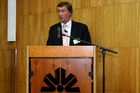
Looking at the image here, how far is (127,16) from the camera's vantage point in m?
3.10

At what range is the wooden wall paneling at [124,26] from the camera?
121 inches

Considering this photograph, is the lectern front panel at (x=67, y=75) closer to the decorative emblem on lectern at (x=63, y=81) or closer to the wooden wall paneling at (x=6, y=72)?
the decorative emblem on lectern at (x=63, y=81)

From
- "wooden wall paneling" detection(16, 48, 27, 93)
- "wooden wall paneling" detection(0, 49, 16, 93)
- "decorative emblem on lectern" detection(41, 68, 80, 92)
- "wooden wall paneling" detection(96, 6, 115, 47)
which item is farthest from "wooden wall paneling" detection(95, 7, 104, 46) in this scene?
"wooden wall paneling" detection(0, 49, 16, 93)

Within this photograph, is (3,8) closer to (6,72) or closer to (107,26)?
(6,72)

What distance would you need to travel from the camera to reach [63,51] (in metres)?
2.19

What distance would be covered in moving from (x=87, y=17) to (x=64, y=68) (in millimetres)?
1512

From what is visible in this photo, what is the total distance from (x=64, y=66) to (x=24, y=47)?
2.06 m

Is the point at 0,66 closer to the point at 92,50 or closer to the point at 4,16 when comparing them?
the point at 4,16

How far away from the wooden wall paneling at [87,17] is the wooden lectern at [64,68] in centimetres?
127

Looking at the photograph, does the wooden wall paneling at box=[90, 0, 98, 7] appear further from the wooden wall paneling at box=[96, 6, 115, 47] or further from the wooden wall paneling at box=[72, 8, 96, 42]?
the wooden wall paneling at box=[96, 6, 115, 47]

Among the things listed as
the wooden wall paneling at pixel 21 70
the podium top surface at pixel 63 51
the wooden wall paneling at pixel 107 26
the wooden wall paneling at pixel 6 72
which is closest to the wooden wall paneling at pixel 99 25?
the wooden wall paneling at pixel 107 26

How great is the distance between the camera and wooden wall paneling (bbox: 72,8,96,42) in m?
3.40

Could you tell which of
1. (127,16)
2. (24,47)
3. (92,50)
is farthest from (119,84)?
(24,47)

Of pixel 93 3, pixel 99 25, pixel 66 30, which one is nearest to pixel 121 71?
pixel 99 25
